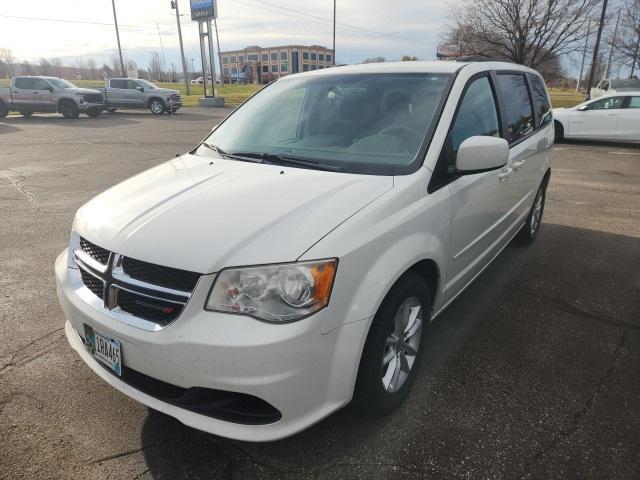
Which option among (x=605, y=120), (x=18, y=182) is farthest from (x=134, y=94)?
(x=605, y=120)

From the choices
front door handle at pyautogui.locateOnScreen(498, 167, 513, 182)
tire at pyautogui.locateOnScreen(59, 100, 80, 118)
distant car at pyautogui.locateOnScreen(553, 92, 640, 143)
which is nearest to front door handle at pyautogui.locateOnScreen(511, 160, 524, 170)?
front door handle at pyautogui.locateOnScreen(498, 167, 513, 182)

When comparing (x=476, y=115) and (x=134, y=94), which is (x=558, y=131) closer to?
(x=476, y=115)

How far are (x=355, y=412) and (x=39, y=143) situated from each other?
14424 millimetres

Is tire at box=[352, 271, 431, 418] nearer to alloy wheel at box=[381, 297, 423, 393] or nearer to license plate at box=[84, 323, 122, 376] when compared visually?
alloy wheel at box=[381, 297, 423, 393]

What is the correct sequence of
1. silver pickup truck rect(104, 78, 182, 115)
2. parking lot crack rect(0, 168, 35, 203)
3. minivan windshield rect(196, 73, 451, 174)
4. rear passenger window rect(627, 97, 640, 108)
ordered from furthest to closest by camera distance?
silver pickup truck rect(104, 78, 182, 115) < rear passenger window rect(627, 97, 640, 108) < parking lot crack rect(0, 168, 35, 203) < minivan windshield rect(196, 73, 451, 174)

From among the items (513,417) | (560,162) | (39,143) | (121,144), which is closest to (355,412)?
(513,417)

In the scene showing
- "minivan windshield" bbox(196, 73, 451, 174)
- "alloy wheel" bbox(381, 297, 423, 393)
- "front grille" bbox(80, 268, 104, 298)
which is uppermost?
"minivan windshield" bbox(196, 73, 451, 174)

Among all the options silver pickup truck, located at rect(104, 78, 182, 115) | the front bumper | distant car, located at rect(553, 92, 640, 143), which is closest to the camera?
the front bumper

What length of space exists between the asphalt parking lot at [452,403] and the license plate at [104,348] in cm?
47

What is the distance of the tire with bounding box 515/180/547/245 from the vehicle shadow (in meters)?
1.11

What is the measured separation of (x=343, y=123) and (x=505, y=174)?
1.38m

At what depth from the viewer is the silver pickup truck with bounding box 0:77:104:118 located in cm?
2070

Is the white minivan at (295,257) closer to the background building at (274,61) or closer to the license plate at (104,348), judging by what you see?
the license plate at (104,348)

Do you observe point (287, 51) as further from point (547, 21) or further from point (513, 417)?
point (513, 417)
